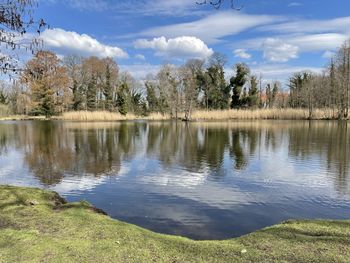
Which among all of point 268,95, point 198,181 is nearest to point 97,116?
point 268,95

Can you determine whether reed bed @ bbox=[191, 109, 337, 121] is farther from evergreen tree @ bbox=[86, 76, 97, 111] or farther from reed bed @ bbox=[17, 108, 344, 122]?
evergreen tree @ bbox=[86, 76, 97, 111]

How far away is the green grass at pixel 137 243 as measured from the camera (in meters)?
4.36

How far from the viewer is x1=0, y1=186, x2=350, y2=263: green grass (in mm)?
4355

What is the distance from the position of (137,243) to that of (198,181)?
6737 millimetres

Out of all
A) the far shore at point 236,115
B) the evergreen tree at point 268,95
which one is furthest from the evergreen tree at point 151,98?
the evergreen tree at point 268,95

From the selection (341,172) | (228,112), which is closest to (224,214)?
(341,172)

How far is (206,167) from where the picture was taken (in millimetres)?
14000

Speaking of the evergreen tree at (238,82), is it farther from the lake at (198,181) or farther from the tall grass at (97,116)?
the lake at (198,181)

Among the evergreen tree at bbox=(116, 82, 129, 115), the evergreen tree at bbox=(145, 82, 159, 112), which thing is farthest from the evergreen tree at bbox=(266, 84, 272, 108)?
the evergreen tree at bbox=(116, 82, 129, 115)

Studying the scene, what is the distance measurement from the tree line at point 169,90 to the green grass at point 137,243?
4556 centimetres

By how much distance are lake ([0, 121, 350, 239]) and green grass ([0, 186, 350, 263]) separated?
147 cm

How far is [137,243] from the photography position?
492cm

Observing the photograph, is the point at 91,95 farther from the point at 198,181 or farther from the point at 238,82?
the point at 198,181

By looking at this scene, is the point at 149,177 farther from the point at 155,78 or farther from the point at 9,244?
the point at 155,78
